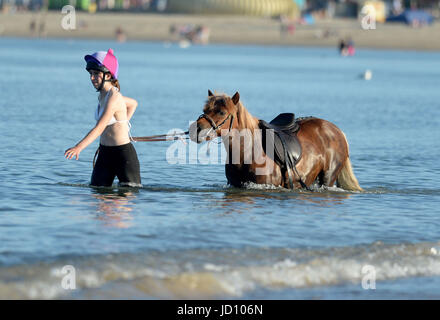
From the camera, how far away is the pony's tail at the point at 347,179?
12.2 metres

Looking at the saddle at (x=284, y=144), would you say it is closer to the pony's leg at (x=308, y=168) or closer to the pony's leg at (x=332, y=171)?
the pony's leg at (x=308, y=168)

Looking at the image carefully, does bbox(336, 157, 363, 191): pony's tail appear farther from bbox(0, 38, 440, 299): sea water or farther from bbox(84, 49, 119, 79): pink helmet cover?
bbox(84, 49, 119, 79): pink helmet cover

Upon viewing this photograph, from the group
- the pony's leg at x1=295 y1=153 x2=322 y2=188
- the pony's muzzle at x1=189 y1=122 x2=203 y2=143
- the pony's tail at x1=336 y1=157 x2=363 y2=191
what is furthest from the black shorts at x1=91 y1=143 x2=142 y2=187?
the pony's tail at x1=336 y1=157 x2=363 y2=191

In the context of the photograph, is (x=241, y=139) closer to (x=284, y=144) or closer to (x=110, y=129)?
(x=284, y=144)

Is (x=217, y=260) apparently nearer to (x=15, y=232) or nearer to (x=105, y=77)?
(x=15, y=232)

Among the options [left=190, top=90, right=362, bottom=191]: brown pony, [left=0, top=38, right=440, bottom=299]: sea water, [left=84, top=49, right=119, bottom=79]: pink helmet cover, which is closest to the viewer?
[left=0, top=38, right=440, bottom=299]: sea water

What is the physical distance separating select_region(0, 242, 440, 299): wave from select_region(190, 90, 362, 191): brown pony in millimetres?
2288

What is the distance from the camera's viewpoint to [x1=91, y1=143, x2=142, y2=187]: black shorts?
1070 centimetres

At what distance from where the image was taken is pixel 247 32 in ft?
334

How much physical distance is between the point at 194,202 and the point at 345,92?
28318mm

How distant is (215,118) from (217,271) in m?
2.90

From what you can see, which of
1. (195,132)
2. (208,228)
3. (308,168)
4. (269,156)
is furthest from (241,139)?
(208,228)

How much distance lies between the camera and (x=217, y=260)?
8320 mm

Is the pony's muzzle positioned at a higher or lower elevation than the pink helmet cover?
lower
